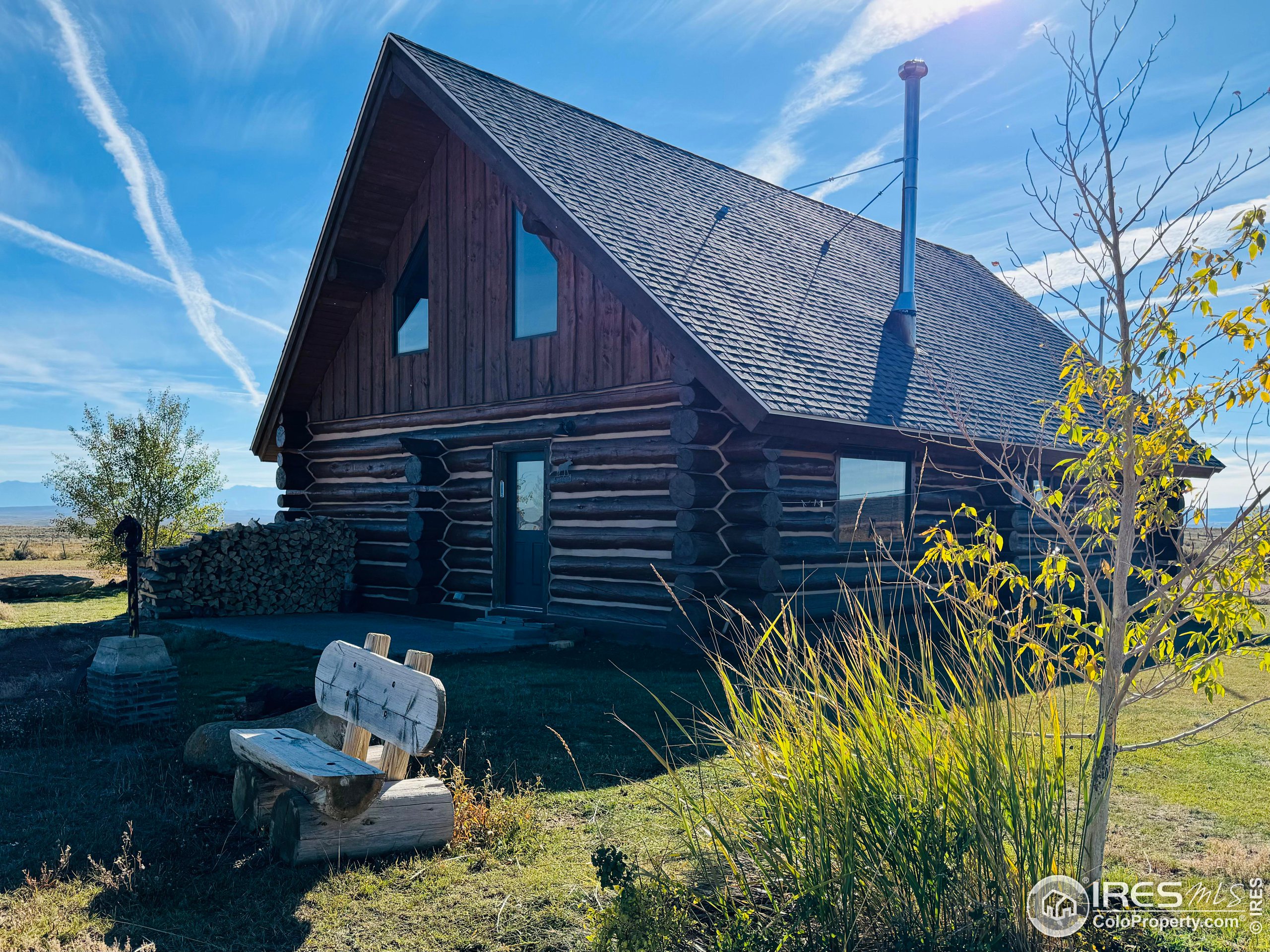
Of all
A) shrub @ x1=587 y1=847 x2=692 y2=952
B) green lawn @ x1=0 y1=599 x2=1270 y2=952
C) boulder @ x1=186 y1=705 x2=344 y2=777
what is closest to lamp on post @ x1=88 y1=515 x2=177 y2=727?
green lawn @ x1=0 y1=599 x2=1270 y2=952

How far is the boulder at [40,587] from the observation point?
1662cm

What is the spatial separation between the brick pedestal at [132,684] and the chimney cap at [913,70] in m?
14.2

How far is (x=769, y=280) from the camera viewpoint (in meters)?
12.6

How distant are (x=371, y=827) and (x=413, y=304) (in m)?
11.1

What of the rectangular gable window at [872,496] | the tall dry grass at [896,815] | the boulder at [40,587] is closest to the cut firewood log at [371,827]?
the tall dry grass at [896,815]

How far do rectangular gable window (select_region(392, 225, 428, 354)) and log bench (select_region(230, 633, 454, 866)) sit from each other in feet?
32.2

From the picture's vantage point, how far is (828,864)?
10.1 ft

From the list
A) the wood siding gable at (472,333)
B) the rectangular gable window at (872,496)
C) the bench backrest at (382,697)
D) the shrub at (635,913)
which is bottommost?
the shrub at (635,913)

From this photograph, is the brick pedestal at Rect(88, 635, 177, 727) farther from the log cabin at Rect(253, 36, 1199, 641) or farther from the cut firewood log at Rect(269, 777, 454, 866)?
the log cabin at Rect(253, 36, 1199, 641)

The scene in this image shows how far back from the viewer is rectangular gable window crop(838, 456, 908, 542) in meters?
11.4

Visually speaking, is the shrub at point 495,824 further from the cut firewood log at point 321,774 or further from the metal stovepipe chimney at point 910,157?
the metal stovepipe chimney at point 910,157

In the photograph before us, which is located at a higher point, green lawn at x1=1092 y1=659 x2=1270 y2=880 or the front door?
the front door

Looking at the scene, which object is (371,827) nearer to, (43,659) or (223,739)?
(223,739)

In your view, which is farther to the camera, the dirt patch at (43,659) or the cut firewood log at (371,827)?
the dirt patch at (43,659)
